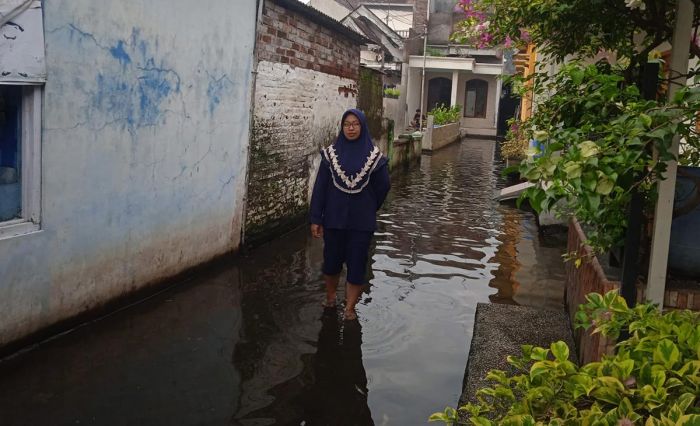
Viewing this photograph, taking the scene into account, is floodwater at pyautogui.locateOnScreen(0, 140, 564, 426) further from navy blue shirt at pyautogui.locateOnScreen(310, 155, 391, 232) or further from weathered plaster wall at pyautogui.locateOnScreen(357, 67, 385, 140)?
weathered plaster wall at pyautogui.locateOnScreen(357, 67, 385, 140)

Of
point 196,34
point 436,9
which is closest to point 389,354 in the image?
point 196,34

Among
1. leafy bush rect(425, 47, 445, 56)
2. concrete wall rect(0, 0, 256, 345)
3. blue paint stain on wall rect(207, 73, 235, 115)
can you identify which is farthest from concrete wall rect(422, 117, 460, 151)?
blue paint stain on wall rect(207, 73, 235, 115)

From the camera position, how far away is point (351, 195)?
5.70m

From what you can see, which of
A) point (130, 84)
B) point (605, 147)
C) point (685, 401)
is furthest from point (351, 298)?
point (685, 401)

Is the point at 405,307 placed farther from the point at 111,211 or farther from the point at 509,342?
the point at 111,211

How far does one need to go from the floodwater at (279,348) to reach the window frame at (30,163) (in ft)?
2.95

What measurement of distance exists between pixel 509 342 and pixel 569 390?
260 centimetres

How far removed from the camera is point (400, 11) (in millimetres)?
43375

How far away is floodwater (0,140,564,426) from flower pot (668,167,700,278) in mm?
1588

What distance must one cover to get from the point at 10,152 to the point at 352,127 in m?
2.58

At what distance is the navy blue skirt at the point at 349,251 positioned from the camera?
5746 mm

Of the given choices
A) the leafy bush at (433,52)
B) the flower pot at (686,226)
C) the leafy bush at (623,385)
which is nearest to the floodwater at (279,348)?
the flower pot at (686,226)

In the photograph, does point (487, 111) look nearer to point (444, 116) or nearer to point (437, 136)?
point (444, 116)

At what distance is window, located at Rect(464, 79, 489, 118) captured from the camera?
37.3m
